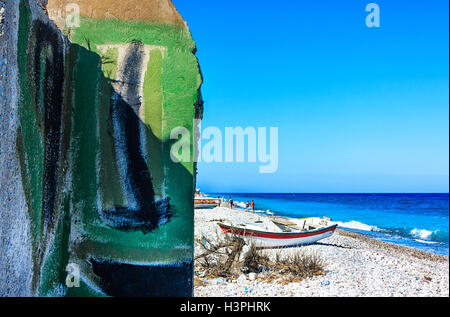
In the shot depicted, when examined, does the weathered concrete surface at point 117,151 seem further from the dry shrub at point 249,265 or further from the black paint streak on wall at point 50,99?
the dry shrub at point 249,265

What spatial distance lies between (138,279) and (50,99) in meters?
1.49

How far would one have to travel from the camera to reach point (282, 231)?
12.4 meters

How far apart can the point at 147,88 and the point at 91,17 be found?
0.73 meters

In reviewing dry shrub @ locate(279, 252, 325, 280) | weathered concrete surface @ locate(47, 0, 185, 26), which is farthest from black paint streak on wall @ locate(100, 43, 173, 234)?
dry shrub @ locate(279, 252, 325, 280)

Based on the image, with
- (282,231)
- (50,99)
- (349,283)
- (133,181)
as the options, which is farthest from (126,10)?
(282,231)

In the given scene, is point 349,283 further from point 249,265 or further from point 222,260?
point 222,260

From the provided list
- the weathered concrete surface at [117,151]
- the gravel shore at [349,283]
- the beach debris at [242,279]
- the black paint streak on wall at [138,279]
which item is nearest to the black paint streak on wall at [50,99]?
the weathered concrete surface at [117,151]

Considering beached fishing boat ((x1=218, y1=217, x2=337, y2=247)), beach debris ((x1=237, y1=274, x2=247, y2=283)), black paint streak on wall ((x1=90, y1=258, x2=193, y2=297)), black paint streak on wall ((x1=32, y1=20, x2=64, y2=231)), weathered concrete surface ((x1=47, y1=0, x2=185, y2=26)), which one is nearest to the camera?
black paint streak on wall ((x1=32, y1=20, x2=64, y2=231))

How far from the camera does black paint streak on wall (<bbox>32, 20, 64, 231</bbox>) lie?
2.25m

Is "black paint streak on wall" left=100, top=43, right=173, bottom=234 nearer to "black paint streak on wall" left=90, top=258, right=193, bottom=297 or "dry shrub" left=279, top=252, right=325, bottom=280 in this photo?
"black paint streak on wall" left=90, top=258, right=193, bottom=297

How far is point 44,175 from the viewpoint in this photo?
2.30 meters

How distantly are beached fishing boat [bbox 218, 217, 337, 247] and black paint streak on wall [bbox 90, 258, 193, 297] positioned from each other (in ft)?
24.9

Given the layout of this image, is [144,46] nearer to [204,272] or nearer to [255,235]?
[204,272]
